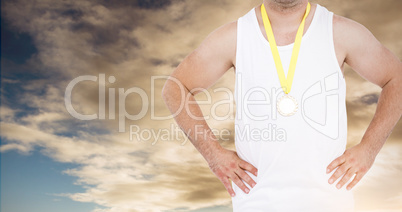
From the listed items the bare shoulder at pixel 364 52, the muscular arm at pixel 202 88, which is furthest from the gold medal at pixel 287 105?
the bare shoulder at pixel 364 52

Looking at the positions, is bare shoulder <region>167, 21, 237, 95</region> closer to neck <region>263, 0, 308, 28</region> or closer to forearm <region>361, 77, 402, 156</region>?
neck <region>263, 0, 308, 28</region>

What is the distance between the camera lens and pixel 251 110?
126 inches

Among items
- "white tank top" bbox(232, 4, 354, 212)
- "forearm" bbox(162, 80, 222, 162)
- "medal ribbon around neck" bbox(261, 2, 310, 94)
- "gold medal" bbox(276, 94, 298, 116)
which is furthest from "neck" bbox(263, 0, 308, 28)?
"forearm" bbox(162, 80, 222, 162)

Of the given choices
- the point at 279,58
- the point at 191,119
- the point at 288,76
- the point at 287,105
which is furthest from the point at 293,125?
the point at 191,119

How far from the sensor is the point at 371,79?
359 cm

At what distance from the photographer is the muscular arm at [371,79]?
329 centimetres

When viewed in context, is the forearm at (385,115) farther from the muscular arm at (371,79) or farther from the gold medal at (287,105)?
the gold medal at (287,105)

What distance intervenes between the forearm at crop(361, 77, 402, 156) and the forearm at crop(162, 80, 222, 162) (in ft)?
4.37

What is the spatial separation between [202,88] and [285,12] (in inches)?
39.7

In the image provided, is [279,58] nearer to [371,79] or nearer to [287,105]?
[287,105]

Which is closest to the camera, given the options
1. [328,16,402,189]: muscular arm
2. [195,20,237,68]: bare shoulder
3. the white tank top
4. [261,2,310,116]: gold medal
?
the white tank top

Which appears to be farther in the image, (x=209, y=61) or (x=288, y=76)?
(x=209, y=61)

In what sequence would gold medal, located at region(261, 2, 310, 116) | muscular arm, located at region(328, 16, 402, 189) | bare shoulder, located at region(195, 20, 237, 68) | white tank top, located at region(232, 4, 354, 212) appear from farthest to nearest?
bare shoulder, located at region(195, 20, 237, 68) < muscular arm, located at region(328, 16, 402, 189) < gold medal, located at region(261, 2, 310, 116) < white tank top, located at region(232, 4, 354, 212)

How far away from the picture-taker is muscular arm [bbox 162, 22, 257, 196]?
3.37 m
